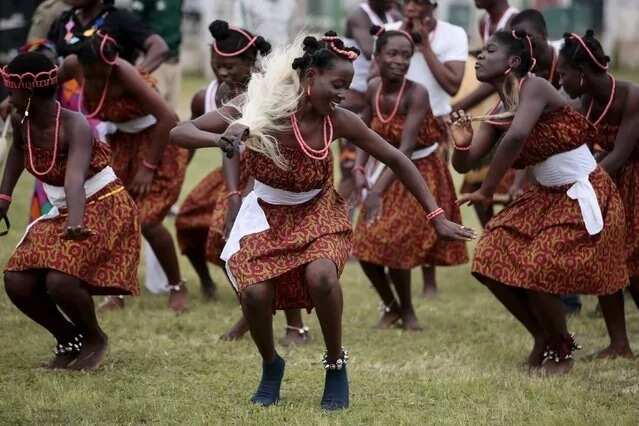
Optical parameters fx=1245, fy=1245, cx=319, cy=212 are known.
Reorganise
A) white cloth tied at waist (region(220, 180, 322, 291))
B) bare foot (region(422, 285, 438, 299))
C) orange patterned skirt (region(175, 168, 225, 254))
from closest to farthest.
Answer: white cloth tied at waist (region(220, 180, 322, 291)) < orange patterned skirt (region(175, 168, 225, 254)) < bare foot (region(422, 285, 438, 299))

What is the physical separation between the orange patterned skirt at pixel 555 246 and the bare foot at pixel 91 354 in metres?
1.96

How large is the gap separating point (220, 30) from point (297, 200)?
1980 mm

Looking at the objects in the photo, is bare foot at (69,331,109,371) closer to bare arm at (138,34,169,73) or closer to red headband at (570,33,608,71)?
bare arm at (138,34,169,73)

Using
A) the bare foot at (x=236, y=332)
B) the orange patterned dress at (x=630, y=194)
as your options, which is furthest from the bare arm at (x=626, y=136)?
the bare foot at (x=236, y=332)

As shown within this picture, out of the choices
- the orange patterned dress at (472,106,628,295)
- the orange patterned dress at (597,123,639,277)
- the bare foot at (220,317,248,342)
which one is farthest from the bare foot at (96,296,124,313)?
the orange patterned dress at (597,123,639,277)

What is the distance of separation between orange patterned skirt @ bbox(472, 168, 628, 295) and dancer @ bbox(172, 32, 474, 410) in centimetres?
86

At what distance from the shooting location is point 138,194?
7719 mm

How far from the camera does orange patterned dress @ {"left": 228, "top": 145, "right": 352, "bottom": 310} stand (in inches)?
216

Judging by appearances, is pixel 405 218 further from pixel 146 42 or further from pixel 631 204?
pixel 146 42

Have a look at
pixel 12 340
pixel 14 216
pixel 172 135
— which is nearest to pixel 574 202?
pixel 172 135

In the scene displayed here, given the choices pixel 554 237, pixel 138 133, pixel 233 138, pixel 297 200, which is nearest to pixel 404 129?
pixel 554 237

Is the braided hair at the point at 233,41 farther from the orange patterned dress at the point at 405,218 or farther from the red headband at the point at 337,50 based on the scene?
the red headband at the point at 337,50

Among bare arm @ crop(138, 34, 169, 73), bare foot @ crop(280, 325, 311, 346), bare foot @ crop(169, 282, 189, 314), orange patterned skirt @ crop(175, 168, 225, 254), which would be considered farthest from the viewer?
bare arm @ crop(138, 34, 169, 73)

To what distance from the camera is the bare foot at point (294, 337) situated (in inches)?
281
